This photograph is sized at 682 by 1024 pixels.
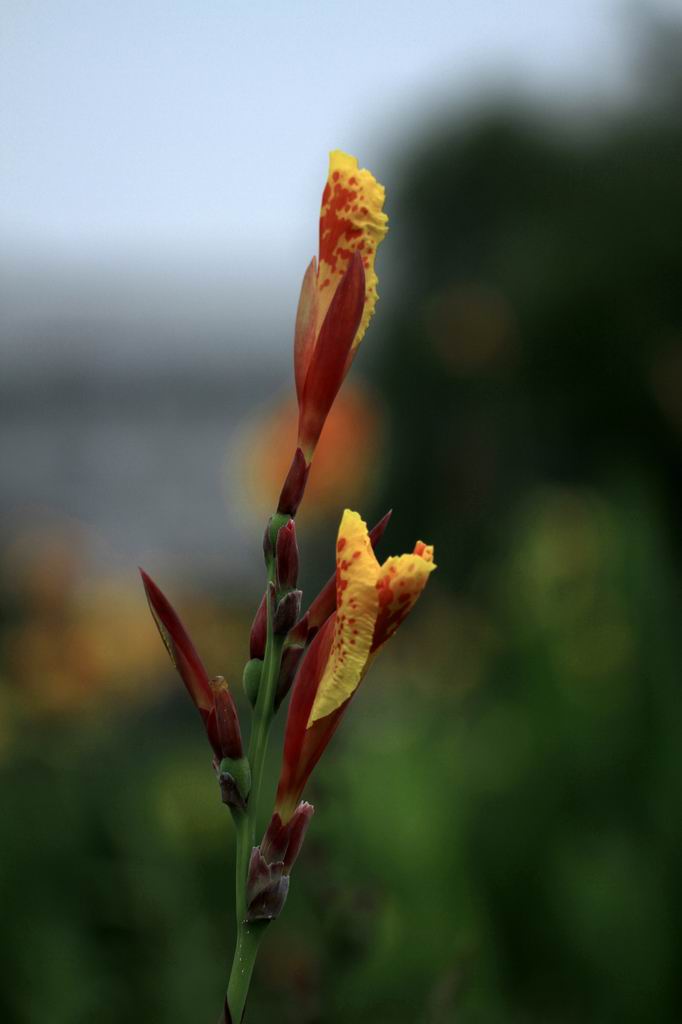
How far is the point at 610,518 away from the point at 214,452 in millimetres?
5248

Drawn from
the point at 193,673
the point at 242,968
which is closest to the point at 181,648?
the point at 193,673

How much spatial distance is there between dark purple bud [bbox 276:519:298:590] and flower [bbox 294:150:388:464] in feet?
0.15

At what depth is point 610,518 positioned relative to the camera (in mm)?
2281

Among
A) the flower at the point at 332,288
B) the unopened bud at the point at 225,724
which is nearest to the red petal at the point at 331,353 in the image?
the flower at the point at 332,288

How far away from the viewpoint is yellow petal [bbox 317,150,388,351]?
479mm

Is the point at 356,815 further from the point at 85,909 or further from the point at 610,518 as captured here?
the point at 610,518

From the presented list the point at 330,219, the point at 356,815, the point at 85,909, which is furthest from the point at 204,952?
the point at 330,219

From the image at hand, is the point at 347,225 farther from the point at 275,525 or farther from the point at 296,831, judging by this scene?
the point at 296,831

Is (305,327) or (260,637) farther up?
(305,327)

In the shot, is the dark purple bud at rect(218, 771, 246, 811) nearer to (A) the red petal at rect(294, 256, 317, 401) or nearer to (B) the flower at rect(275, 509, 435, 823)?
(B) the flower at rect(275, 509, 435, 823)

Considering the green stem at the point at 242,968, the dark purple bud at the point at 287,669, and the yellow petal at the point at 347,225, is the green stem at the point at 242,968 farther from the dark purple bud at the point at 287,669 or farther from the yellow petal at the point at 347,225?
the yellow petal at the point at 347,225

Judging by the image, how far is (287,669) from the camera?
448 mm

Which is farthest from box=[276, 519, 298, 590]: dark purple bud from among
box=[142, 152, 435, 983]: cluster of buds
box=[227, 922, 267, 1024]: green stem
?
box=[227, 922, 267, 1024]: green stem

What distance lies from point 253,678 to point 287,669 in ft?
0.05
